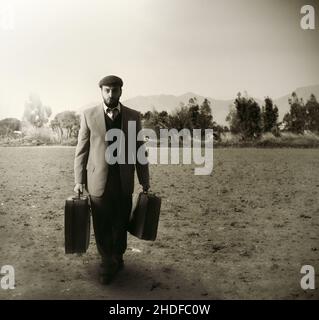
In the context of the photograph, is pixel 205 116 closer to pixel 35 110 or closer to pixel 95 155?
pixel 95 155

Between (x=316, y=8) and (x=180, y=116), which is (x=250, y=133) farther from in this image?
(x=316, y=8)

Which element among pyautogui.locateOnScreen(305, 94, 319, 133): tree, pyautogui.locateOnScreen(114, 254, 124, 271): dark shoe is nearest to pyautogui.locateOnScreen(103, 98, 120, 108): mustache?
pyautogui.locateOnScreen(114, 254, 124, 271): dark shoe

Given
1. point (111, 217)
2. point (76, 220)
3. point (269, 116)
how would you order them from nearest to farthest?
point (76, 220), point (111, 217), point (269, 116)

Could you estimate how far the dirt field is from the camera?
373 centimetres

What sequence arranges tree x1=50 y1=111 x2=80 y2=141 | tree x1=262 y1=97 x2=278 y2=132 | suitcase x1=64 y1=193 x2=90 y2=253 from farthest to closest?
tree x1=262 y1=97 x2=278 y2=132
tree x1=50 y1=111 x2=80 y2=141
suitcase x1=64 y1=193 x2=90 y2=253

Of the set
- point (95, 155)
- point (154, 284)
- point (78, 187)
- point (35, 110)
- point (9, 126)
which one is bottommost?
point (154, 284)

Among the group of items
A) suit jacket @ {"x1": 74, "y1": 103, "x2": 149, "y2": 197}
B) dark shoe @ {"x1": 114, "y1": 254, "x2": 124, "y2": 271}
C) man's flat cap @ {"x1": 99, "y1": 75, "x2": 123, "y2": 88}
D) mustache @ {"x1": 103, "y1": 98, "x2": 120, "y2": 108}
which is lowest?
dark shoe @ {"x1": 114, "y1": 254, "x2": 124, "y2": 271}

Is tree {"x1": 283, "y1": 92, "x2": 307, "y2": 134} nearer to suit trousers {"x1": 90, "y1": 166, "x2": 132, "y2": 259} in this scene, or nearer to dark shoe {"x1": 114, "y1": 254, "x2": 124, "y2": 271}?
suit trousers {"x1": 90, "y1": 166, "x2": 132, "y2": 259}

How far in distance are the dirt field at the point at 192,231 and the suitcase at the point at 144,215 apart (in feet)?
0.63

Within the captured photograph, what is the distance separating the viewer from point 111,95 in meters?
3.68

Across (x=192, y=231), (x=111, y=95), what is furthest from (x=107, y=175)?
(x=192, y=231)

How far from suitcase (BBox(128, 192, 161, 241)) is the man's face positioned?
0.69 meters

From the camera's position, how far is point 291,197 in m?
3.98

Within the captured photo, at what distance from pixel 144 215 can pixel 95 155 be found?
560 mm
